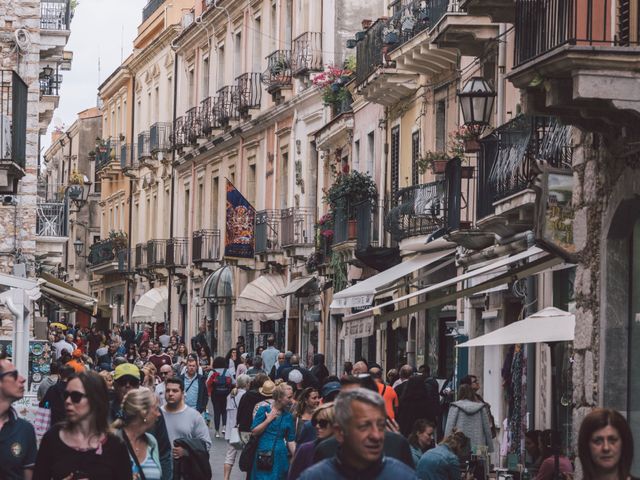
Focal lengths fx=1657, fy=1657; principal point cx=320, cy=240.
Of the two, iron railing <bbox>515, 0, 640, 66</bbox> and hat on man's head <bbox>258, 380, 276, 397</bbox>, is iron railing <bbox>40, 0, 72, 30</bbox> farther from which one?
iron railing <bbox>515, 0, 640, 66</bbox>

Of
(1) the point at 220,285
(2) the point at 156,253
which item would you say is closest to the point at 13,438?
(1) the point at 220,285

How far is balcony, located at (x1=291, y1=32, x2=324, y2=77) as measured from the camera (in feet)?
128

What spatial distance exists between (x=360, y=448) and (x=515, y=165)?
14.0 m

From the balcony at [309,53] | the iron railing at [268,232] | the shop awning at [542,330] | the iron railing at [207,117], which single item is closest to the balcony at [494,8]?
the shop awning at [542,330]

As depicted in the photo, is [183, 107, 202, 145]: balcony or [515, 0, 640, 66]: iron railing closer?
[515, 0, 640, 66]: iron railing

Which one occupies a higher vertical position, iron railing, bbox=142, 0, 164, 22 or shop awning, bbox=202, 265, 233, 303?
iron railing, bbox=142, 0, 164, 22

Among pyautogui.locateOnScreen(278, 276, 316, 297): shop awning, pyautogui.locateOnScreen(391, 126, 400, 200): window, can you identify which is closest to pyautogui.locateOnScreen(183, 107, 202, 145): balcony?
pyautogui.locateOnScreen(278, 276, 316, 297): shop awning

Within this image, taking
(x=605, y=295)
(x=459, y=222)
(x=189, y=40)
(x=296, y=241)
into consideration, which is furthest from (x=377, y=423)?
(x=189, y=40)

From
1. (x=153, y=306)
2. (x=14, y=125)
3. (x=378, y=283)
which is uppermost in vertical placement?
(x=14, y=125)

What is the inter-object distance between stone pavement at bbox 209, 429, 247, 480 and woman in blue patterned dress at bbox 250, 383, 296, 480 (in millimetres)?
5984

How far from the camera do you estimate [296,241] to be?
3988 centimetres

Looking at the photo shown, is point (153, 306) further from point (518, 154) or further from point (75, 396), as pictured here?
point (75, 396)

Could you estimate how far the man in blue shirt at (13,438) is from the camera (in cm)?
944

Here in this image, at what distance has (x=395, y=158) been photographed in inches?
1262
